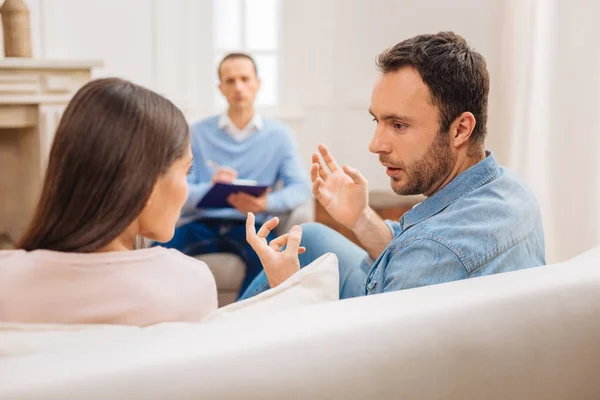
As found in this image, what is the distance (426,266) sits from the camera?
3.92 ft

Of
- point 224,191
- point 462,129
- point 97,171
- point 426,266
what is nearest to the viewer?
point 97,171

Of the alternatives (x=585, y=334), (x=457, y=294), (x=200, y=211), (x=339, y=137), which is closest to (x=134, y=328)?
(x=457, y=294)

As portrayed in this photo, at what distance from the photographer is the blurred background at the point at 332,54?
292 cm

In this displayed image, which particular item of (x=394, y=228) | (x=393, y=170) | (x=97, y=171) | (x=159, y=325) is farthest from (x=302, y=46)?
(x=159, y=325)

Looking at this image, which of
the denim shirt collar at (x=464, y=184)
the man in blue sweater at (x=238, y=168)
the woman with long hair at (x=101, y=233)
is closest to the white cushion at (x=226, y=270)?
the man in blue sweater at (x=238, y=168)

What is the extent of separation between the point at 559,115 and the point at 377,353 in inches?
89.2

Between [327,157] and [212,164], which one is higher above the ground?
[327,157]

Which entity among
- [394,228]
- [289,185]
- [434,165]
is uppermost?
[434,165]

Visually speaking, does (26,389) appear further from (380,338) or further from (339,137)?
(339,137)

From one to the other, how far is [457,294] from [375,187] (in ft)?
11.9

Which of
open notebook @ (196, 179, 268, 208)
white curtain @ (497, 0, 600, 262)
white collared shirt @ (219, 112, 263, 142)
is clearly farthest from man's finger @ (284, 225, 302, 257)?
white collared shirt @ (219, 112, 263, 142)

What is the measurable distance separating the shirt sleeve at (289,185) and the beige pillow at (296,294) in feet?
5.71

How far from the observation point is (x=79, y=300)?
0.89 metres

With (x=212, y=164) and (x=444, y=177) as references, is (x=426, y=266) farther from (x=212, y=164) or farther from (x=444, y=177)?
(x=212, y=164)
